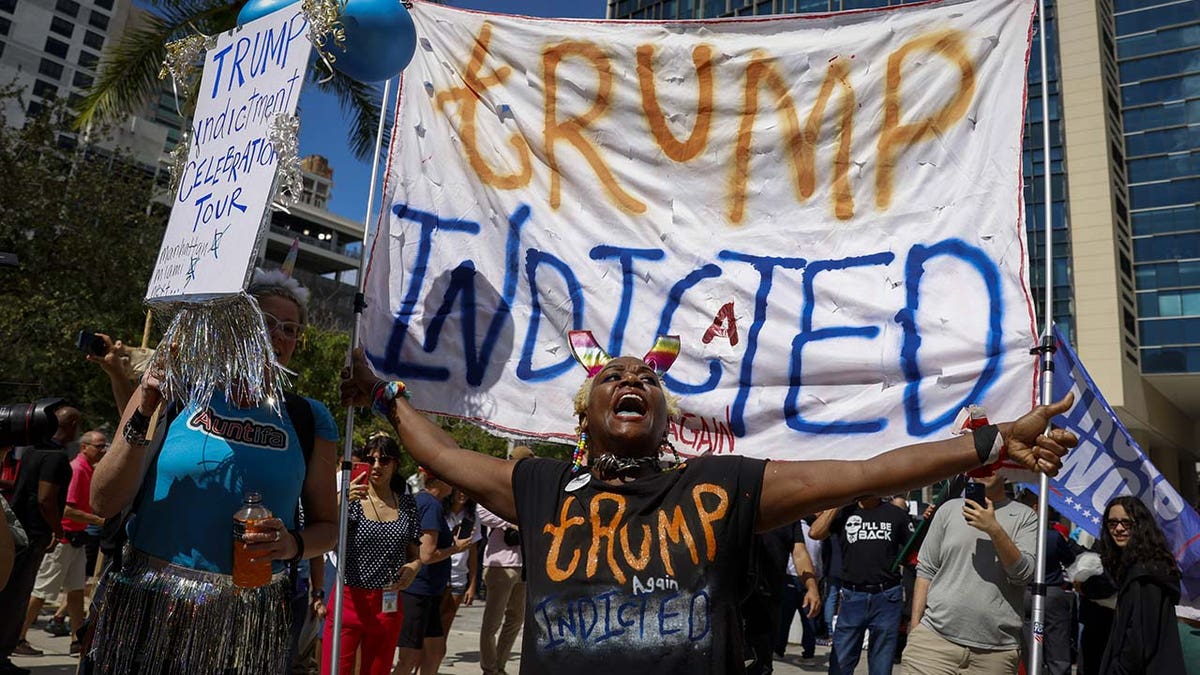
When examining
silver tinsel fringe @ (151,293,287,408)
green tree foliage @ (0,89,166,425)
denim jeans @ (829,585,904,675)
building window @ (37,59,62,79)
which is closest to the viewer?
silver tinsel fringe @ (151,293,287,408)

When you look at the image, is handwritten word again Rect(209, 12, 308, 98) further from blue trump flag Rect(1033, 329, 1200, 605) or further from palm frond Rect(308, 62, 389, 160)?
palm frond Rect(308, 62, 389, 160)

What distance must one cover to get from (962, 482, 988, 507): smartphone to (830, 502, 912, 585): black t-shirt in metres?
1.15

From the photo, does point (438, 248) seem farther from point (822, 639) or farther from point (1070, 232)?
point (1070, 232)

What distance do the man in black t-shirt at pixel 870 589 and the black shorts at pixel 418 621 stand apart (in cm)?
285

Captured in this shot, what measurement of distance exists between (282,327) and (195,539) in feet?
2.24

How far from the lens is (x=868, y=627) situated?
6.54m

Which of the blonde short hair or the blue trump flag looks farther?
the blue trump flag

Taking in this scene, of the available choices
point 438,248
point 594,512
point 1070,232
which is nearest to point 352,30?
point 438,248

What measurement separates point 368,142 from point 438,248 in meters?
8.65

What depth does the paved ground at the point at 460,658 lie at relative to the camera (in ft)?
20.9

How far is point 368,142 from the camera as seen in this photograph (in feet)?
40.1

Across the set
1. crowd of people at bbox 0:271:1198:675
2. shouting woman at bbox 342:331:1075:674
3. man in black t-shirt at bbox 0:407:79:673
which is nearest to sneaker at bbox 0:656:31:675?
man in black t-shirt at bbox 0:407:79:673

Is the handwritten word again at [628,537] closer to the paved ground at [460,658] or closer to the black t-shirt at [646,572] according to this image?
the black t-shirt at [646,572]

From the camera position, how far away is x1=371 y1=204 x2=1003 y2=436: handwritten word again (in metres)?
3.57
